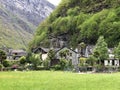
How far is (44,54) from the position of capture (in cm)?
15538

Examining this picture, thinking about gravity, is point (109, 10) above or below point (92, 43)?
above

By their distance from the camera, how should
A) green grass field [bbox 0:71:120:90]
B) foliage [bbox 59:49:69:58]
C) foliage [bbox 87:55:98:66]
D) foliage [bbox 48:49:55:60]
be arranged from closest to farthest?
green grass field [bbox 0:71:120:90] < foliage [bbox 87:55:98:66] < foliage [bbox 48:49:55:60] < foliage [bbox 59:49:69:58]

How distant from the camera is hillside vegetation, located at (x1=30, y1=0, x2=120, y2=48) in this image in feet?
509

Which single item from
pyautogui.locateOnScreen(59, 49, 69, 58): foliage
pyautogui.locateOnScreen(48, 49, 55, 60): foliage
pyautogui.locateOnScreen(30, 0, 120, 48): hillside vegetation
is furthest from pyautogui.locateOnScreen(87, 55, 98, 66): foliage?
pyautogui.locateOnScreen(30, 0, 120, 48): hillside vegetation

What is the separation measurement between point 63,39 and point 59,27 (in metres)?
8.23

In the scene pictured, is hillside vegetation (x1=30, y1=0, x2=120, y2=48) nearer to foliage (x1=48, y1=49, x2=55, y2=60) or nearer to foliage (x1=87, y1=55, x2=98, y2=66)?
foliage (x1=48, y1=49, x2=55, y2=60)

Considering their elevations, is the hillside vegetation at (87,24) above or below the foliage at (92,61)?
above

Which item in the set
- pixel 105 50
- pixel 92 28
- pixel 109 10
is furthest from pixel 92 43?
pixel 105 50

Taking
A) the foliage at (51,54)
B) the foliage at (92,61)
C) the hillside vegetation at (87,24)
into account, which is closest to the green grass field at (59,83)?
the foliage at (92,61)

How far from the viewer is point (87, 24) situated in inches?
6476

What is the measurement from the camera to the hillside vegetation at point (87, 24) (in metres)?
155

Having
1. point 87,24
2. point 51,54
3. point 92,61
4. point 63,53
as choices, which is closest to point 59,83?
point 92,61

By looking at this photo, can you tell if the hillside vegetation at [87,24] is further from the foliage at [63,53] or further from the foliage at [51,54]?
the foliage at [51,54]

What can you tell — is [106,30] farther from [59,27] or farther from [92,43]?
[59,27]
